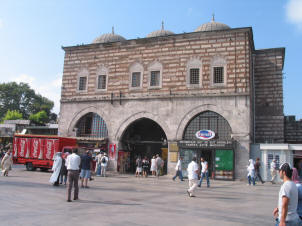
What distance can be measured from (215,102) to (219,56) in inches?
125

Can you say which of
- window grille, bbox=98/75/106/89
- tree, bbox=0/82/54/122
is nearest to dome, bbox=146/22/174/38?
window grille, bbox=98/75/106/89

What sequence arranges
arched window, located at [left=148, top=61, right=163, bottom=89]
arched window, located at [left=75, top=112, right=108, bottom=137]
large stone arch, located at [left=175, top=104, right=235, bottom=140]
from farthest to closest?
1. arched window, located at [left=75, top=112, right=108, bottom=137]
2. arched window, located at [left=148, top=61, right=163, bottom=89]
3. large stone arch, located at [left=175, top=104, right=235, bottom=140]

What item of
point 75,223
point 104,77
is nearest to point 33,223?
point 75,223

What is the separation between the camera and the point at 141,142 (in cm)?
2248

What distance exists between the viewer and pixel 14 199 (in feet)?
28.5

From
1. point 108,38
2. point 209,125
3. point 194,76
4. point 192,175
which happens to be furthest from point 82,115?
point 192,175

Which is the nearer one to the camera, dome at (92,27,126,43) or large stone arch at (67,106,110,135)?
large stone arch at (67,106,110,135)

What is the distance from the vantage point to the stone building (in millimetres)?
19188

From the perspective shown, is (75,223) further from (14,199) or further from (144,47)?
(144,47)

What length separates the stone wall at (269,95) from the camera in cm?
2162

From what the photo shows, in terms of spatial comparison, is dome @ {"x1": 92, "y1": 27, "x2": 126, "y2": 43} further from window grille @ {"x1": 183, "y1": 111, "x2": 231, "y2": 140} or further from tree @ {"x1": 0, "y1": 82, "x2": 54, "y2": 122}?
tree @ {"x1": 0, "y1": 82, "x2": 54, "y2": 122}

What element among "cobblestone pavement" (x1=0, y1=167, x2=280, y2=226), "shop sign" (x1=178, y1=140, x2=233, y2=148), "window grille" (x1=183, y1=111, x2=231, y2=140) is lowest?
"cobblestone pavement" (x1=0, y1=167, x2=280, y2=226)

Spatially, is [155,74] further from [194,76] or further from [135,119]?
[135,119]

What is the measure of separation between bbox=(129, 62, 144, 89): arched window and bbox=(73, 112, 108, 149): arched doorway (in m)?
3.72
